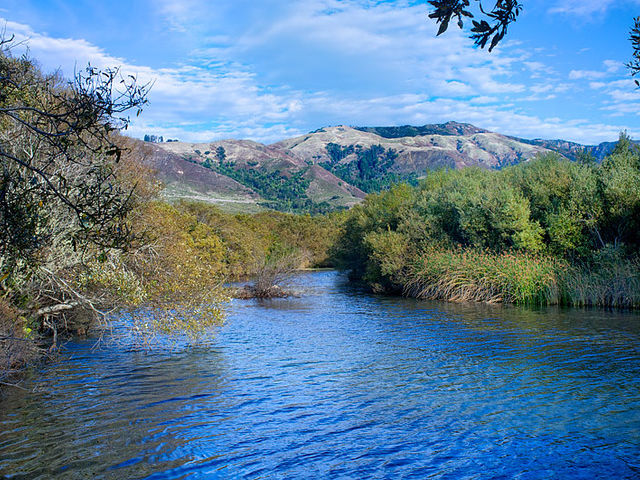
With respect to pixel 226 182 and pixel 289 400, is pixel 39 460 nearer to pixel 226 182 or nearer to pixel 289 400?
pixel 289 400

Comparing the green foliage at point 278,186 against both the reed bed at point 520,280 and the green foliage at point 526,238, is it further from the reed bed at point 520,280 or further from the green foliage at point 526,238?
the reed bed at point 520,280

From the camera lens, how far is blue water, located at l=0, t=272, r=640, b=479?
26.6ft

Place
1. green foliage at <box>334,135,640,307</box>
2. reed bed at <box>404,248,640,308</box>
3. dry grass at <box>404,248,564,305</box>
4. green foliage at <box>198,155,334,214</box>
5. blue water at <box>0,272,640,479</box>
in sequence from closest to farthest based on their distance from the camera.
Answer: blue water at <box>0,272,640,479</box> → reed bed at <box>404,248,640,308</box> → green foliage at <box>334,135,640,307</box> → dry grass at <box>404,248,564,305</box> → green foliage at <box>198,155,334,214</box>

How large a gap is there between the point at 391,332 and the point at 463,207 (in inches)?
584

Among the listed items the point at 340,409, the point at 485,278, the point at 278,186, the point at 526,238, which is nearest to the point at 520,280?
the point at 485,278

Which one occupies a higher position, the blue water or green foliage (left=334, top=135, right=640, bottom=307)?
green foliage (left=334, top=135, right=640, bottom=307)

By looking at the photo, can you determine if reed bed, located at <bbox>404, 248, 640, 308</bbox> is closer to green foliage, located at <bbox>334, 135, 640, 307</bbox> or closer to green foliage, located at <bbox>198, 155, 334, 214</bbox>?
green foliage, located at <bbox>334, 135, 640, 307</bbox>

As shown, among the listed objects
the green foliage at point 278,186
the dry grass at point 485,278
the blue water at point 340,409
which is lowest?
the blue water at point 340,409

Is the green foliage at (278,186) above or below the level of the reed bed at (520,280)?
above

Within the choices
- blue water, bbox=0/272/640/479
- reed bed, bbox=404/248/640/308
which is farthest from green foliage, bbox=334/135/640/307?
blue water, bbox=0/272/640/479

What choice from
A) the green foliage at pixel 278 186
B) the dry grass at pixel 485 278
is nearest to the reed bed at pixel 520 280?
the dry grass at pixel 485 278

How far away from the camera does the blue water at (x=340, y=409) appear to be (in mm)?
8109

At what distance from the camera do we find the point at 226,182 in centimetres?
15412

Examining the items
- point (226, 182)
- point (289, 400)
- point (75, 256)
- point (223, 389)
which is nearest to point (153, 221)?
point (75, 256)
